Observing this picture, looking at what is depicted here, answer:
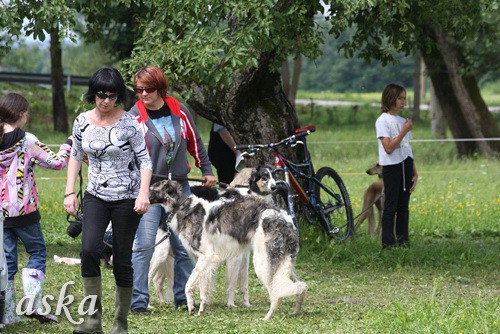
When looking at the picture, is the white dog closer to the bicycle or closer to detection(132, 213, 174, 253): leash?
detection(132, 213, 174, 253): leash

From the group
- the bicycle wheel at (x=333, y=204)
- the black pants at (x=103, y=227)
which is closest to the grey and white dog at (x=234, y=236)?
the black pants at (x=103, y=227)

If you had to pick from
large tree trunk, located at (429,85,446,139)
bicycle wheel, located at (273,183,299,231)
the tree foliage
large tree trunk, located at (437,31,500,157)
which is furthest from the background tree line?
large tree trunk, located at (429,85,446,139)

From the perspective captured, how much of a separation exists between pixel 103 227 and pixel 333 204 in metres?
5.63

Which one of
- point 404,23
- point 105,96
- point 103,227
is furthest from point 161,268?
point 404,23

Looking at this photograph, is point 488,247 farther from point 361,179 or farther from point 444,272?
point 361,179

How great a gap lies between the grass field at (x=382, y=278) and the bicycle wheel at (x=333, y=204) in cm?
19

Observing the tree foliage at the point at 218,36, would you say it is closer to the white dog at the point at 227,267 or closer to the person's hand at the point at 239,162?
the person's hand at the point at 239,162

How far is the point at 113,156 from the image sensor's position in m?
6.65

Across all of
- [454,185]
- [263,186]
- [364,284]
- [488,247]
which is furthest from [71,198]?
[454,185]

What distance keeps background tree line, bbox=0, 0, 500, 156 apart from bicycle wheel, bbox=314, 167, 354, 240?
73 cm

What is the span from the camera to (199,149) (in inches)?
320

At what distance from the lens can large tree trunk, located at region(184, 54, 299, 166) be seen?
1149cm

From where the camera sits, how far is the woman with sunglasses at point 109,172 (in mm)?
6629

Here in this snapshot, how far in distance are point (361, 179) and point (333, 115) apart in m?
19.9
